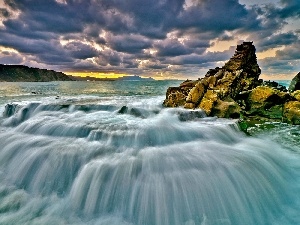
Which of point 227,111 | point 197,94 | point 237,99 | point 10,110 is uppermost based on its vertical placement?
point 197,94

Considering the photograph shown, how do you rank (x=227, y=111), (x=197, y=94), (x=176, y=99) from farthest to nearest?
(x=176, y=99), (x=197, y=94), (x=227, y=111)

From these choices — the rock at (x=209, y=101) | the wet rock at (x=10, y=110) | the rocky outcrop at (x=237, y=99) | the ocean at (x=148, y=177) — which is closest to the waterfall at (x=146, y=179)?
the ocean at (x=148, y=177)

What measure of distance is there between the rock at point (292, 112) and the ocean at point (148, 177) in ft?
12.0

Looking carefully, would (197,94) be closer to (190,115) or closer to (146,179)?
(190,115)

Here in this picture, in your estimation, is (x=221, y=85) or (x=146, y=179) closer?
(x=146, y=179)

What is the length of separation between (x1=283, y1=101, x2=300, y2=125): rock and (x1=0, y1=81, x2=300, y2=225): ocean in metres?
3.66

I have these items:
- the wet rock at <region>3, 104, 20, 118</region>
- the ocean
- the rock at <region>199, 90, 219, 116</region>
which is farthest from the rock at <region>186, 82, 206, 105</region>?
the wet rock at <region>3, 104, 20, 118</region>

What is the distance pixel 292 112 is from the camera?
15.1 metres

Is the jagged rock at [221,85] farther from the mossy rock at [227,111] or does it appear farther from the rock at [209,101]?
the mossy rock at [227,111]

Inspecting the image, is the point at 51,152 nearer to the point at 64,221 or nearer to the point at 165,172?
the point at 64,221

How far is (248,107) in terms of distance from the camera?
17625 millimetres

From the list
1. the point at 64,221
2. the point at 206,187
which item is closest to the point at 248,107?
the point at 206,187

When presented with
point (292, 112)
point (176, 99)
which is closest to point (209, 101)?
point (176, 99)

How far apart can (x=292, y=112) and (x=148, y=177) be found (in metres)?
12.1
